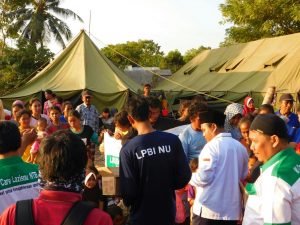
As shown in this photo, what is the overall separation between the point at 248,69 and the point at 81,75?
24.5 ft

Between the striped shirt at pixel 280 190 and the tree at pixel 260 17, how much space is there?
21150 mm

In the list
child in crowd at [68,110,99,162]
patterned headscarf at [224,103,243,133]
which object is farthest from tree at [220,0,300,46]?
child in crowd at [68,110,99,162]

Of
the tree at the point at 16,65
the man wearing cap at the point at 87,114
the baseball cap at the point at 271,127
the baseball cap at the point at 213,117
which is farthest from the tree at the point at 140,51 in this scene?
the baseball cap at the point at 271,127

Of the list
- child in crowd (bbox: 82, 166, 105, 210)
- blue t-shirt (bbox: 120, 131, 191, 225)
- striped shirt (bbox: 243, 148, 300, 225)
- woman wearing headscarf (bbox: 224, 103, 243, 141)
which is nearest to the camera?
striped shirt (bbox: 243, 148, 300, 225)

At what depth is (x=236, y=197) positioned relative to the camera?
12.7 feet

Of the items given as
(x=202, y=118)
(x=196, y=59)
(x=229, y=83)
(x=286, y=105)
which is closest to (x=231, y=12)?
(x=196, y=59)

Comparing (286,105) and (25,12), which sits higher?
(25,12)

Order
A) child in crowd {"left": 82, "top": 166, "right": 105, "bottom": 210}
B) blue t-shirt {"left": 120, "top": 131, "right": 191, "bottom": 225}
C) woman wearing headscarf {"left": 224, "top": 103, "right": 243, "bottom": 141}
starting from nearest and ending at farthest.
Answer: blue t-shirt {"left": 120, "top": 131, "right": 191, "bottom": 225} < child in crowd {"left": 82, "top": 166, "right": 105, "bottom": 210} < woman wearing headscarf {"left": 224, "top": 103, "right": 243, "bottom": 141}

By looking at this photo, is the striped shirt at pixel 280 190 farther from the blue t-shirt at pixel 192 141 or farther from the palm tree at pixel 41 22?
the palm tree at pixel 41 22

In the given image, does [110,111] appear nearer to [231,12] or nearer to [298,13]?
[298,13]

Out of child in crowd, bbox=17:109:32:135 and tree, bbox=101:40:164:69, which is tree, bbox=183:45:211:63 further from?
child in crowd, bbox=17:109:32:135

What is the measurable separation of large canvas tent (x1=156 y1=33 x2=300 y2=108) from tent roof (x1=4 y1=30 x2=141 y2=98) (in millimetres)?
4173

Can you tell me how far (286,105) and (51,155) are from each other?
5.56m

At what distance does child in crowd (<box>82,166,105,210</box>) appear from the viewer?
466 cm
